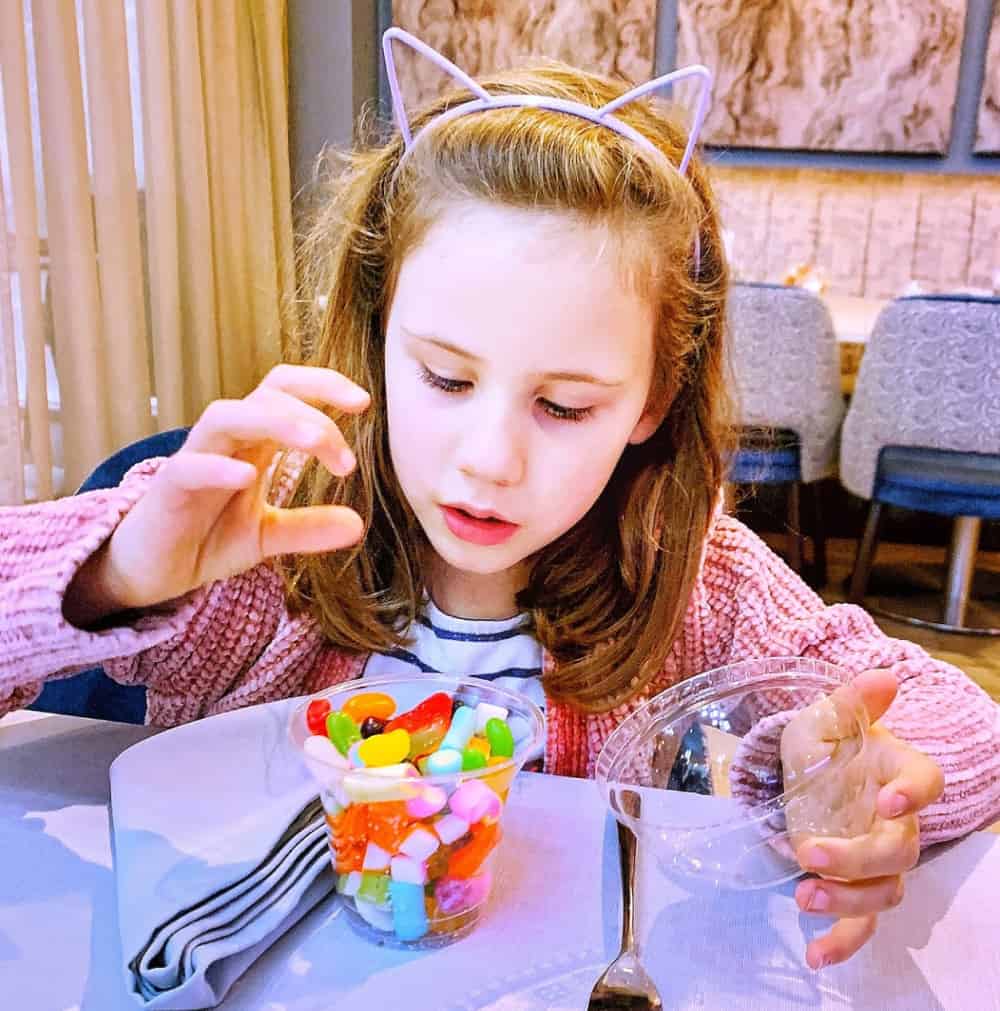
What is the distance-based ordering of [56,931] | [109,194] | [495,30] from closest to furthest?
[56,931] → [109,194] → [495,30]

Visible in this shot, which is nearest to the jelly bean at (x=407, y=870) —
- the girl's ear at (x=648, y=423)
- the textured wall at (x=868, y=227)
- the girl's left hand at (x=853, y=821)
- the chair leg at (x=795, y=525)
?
the girl's left hand at (x=853, y=821)

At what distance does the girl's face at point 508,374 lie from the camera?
69 cm

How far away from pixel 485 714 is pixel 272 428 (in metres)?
0.22

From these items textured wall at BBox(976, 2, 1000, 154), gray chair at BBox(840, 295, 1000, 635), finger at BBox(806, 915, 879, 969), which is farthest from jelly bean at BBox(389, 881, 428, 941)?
textured wall at BBox(976, 2, 1000, 154)

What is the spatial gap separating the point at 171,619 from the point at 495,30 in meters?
3.84

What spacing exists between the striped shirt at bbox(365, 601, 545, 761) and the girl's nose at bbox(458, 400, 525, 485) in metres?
0.28

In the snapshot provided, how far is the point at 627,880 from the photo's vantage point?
2.02 feet

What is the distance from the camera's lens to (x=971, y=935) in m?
0.60

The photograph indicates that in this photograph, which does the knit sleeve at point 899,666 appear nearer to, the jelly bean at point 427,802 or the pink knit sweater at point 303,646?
the pink knit sweater at point 303,646

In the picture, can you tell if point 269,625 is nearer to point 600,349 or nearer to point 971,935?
point 600,349

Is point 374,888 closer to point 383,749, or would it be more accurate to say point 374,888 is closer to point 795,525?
point 383,749

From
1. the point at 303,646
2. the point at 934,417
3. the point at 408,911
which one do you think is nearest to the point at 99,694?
the point at 303,646

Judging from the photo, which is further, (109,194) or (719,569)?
(109,194)

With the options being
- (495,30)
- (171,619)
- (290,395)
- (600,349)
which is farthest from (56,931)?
(495,30)
